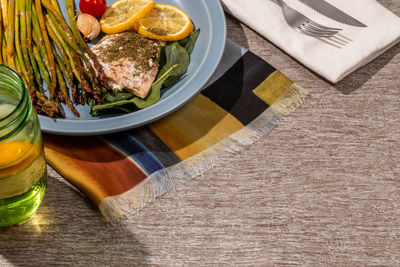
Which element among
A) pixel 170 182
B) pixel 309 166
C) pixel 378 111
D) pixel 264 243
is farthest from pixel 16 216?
pixel 378 111

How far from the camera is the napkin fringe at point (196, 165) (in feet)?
4.49

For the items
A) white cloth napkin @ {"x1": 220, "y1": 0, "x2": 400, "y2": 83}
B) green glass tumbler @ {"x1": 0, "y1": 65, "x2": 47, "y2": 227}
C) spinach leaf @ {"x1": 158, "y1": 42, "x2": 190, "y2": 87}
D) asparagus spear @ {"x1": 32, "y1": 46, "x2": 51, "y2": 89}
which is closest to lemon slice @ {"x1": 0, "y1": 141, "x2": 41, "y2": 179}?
green glass tumbler @ {"x1": 0, "y1": 65, "x2": 47, "y2": 227}

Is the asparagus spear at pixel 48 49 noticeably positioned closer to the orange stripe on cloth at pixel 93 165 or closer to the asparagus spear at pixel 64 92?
the asparagus spear at pixel 64 92

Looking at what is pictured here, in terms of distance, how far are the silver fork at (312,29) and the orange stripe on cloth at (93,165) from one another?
0.80 m

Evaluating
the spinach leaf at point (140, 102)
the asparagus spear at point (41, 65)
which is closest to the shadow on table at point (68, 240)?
the spinach leaf at point (140, 102)

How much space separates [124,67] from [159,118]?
9.6 inches

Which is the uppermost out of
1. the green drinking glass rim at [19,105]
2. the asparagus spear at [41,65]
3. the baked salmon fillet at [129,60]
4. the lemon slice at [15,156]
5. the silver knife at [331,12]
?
the green drinking glass rim at [19,105]

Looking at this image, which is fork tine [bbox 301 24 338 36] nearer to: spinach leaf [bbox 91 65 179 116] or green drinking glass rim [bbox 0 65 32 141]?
spinach leaf [bbox 91 65 179 116]

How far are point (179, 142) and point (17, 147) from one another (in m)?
0.52

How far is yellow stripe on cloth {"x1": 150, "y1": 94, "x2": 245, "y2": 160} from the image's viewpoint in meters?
1.52

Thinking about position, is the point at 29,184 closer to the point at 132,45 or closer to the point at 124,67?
the point at 124,67

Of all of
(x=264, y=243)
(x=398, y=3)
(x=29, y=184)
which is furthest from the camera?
(x=398, y=3)

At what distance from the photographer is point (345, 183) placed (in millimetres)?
1470

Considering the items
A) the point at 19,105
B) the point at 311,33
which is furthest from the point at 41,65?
the point at 311,33
